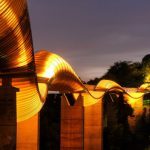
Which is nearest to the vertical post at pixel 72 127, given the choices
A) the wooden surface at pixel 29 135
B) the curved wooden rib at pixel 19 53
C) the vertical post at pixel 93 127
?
the vertical post at pixel 93 127

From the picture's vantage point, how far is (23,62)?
12969mm

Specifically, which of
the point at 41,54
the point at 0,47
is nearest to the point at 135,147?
the point at 41,54

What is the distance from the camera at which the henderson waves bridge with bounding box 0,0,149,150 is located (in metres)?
11.4

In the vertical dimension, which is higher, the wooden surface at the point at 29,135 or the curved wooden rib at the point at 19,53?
the curved wooden rib at the point at 19,53

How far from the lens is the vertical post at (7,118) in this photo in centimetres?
1240

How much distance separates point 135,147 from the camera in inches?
1433

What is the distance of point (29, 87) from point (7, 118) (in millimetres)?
2129

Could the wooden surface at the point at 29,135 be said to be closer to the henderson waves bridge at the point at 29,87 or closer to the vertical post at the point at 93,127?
the henderson waves bridge at the point at 29,87

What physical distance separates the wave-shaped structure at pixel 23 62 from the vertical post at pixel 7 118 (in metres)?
0.73

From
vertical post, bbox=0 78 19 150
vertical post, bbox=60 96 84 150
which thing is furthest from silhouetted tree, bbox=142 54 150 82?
vertical post, bbox=0 78 19 150

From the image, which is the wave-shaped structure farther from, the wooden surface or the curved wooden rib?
the wooden surface

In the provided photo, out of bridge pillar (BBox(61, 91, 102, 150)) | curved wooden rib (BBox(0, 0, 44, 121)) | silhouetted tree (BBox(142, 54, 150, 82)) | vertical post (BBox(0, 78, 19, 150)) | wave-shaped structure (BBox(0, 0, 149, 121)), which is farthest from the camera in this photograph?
silhouetted tree (BBox(142, 54, 150, 82))

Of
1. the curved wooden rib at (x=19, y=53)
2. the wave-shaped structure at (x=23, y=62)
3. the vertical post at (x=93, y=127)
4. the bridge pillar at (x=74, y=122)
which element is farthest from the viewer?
the vertical post at (x=93, y=127)

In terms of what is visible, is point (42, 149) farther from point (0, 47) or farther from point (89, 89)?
point (0, 47)
